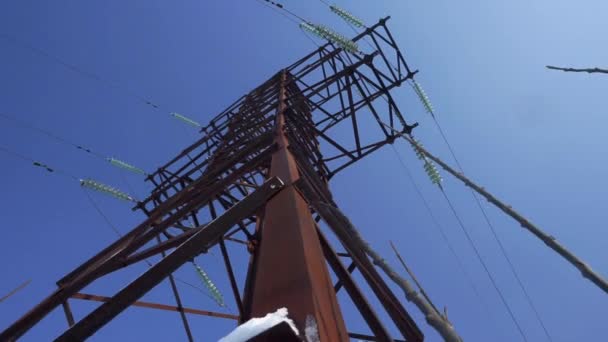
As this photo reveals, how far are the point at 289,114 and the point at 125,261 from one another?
4290 millimetres

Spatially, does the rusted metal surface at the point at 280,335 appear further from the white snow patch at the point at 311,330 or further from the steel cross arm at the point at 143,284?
the steel cross arm at the point at 143,284

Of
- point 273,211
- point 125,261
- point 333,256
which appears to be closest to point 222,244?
point 273,211

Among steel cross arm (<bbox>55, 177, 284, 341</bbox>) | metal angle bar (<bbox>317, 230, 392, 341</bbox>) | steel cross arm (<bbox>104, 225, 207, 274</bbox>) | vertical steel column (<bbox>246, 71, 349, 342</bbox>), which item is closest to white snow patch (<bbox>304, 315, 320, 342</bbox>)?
vertical steel column (<bbox>246, 71, 349, 342</bbox>)

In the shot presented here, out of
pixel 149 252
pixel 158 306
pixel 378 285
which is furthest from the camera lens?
pixel 158 306

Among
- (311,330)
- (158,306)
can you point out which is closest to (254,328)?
(311,330)

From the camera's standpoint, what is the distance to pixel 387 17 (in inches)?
392

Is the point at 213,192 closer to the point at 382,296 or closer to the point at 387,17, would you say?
the point at 382,296

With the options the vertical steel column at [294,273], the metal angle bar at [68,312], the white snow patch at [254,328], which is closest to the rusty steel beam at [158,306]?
the metal angle bar at [68,312]

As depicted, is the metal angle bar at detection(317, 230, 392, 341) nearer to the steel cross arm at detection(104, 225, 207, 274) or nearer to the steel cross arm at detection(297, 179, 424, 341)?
the steel cross arm at detection(297, 179, 424, 341)

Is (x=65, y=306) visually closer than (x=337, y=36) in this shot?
Yes

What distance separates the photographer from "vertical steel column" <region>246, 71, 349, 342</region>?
2.12m

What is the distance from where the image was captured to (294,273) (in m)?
2.37

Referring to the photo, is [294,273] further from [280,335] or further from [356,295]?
[356,295]

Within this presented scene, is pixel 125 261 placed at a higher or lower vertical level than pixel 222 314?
higher
